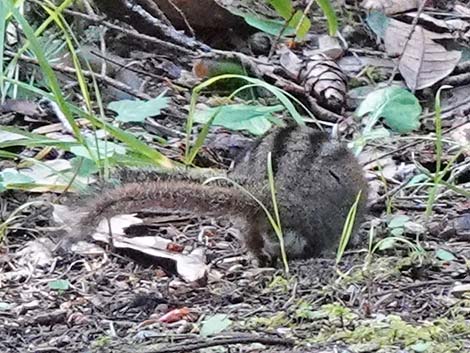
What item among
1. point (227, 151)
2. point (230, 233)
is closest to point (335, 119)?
point (227, 151)

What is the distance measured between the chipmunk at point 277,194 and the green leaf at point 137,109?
1.30 ft

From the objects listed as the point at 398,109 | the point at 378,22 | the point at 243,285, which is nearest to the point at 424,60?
the point at 378,22

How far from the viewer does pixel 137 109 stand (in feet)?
8.79

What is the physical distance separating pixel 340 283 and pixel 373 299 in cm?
10

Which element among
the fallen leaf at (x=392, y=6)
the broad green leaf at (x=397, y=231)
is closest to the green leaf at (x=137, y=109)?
the broad green leaf at (x=397, y=231)

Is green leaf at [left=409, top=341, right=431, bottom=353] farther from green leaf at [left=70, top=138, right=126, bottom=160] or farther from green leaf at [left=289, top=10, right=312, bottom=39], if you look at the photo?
green leaf at [left=289, top=10, right=312, bottom=39]

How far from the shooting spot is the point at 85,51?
3445 millimetres

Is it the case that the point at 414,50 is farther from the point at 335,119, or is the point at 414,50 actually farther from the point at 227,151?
the point at 227,151

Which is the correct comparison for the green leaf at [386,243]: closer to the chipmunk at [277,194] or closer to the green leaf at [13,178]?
the chipmunk at [277,194]

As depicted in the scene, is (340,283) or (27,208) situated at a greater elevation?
(340,283)

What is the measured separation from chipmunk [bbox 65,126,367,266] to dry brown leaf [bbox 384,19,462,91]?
117 centimetres

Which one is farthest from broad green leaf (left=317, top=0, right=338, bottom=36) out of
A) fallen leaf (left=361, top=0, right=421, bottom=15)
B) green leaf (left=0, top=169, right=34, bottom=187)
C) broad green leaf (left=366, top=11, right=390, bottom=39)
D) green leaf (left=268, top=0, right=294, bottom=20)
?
fallen leaf (left=361, top=0, right=421, bottom=15)

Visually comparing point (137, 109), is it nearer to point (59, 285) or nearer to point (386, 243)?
point (59, 285)

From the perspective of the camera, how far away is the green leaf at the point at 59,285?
83.3 inches
